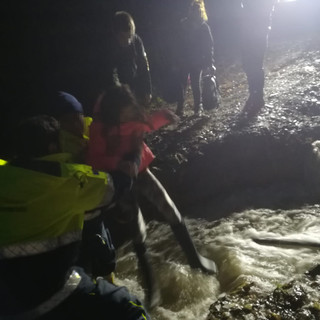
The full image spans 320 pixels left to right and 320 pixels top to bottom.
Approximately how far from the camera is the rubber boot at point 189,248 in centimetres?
319

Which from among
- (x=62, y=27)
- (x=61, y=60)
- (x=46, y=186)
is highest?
(x=62, y=27)

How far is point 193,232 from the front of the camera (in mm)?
4461

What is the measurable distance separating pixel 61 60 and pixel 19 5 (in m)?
1.23

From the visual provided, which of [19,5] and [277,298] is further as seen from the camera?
[19,5]

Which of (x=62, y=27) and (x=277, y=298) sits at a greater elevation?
(x=62, y=27)

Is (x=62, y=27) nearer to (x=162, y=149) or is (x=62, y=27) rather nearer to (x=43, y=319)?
(x=162, y=149)

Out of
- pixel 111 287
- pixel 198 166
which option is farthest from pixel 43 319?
Result: pixel 198 166

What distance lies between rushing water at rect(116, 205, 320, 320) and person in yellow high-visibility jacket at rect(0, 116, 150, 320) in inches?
55.5

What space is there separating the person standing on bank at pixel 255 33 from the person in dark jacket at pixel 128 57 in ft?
6.43

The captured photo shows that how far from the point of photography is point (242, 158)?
5242 millimetres

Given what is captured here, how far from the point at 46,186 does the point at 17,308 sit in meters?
0.63

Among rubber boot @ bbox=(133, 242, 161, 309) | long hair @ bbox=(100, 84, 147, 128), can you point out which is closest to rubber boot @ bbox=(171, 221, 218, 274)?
rubber boot @ bbox=(133, 242, 161, 309)

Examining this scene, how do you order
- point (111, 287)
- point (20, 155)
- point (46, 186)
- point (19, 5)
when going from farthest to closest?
point (19, 5) < point (111, 287) < point (20, 155) < point (46, 186)

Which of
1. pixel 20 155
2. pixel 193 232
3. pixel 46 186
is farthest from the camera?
pixel 193 232
